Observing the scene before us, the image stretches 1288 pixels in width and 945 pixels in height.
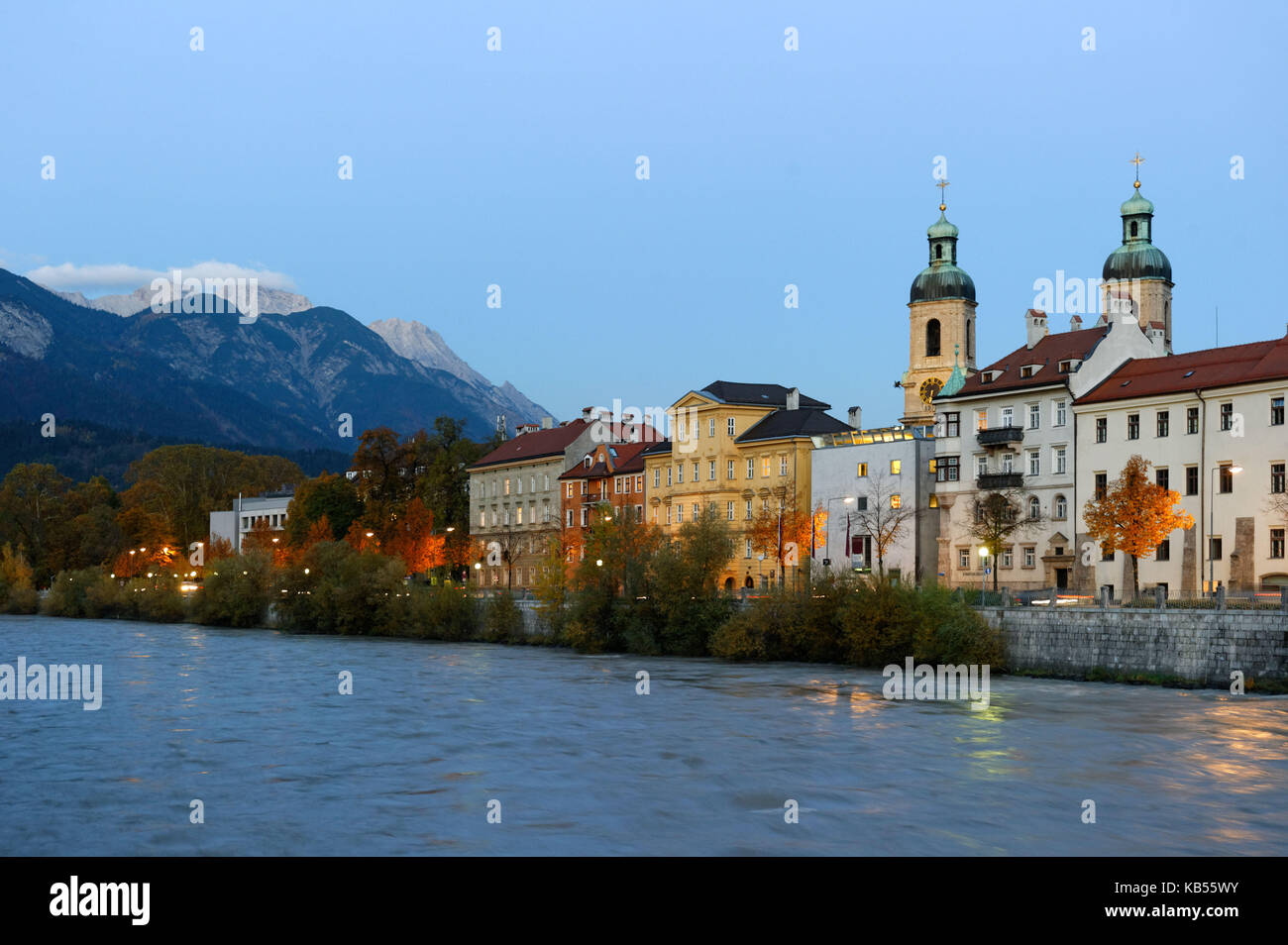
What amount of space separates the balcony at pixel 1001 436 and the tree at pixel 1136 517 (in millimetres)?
11441

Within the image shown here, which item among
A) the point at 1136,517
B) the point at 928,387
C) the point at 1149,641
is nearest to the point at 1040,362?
the point at 1136,517

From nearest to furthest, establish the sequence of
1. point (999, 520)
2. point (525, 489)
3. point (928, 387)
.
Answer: point (999, 520)
point (928, 387)
point (525, 489)

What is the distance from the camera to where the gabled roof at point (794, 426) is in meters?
95.8

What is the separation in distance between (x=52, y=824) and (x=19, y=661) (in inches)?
1534

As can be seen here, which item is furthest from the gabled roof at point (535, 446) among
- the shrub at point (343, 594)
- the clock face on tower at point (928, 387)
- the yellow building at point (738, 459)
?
the shrub at point (343, 594)

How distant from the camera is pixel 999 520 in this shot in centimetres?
7394

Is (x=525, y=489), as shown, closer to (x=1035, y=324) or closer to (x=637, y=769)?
(x=1035, y=324)

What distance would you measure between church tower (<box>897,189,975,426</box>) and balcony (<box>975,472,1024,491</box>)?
1445 inches

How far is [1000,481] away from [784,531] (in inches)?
634

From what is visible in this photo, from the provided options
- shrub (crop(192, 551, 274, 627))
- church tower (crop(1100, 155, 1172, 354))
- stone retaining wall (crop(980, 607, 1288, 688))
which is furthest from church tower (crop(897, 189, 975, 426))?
stone retaining wall (crop(980, 607, 1288, 688))

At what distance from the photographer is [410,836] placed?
79.6 feet

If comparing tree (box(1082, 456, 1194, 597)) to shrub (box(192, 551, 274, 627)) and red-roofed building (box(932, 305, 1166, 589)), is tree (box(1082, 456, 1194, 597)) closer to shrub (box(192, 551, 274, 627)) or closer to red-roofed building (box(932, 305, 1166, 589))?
red-roofed building (box(932, 305, 1166, 589))

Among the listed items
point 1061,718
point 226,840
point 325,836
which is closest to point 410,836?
point 325,836
